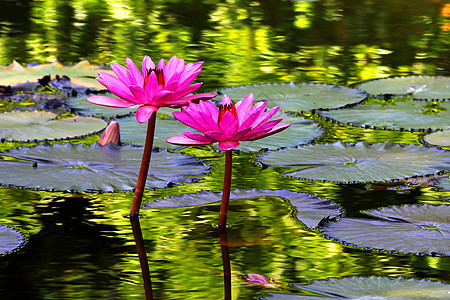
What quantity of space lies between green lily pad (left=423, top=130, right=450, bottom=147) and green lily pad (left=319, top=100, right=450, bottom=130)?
85 millimetres

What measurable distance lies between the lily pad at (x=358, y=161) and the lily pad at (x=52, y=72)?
1.18m

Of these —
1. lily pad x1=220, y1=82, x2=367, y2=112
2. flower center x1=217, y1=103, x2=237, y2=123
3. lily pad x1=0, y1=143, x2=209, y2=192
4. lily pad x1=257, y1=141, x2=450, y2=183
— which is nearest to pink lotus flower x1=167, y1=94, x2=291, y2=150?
flower center x1=217, y1=103, x2=237, y2=123

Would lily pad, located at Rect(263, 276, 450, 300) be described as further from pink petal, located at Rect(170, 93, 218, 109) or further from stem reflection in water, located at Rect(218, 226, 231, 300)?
pink petal, located at Rect(170, 93, 218, 109)

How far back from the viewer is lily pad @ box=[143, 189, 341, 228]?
1.75 metres

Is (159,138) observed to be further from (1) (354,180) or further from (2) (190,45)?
(2) (190,45)

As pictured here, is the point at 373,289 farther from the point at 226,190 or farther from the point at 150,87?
the point at 150,87

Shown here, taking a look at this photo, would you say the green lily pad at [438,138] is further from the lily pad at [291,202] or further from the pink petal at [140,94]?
the pink petal at [140,94]

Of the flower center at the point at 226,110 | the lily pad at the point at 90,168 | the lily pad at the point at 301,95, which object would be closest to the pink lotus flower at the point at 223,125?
the flower center at the point at 226,110

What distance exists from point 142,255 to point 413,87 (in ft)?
6.26

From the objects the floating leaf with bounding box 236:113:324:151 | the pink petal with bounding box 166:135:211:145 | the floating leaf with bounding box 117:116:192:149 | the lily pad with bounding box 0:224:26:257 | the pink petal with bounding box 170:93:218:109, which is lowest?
the floating leaf with bounding box 117:116:192:149

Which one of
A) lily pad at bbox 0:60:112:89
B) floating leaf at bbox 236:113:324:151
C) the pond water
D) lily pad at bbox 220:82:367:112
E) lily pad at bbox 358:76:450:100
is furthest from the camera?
lily pad at bbox 0:60:112:89

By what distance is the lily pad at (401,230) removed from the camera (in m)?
1.57

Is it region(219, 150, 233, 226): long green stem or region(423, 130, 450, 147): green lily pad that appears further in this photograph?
region(423, 130, 450, 147): green lily pad

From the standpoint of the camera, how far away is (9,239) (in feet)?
5.15
